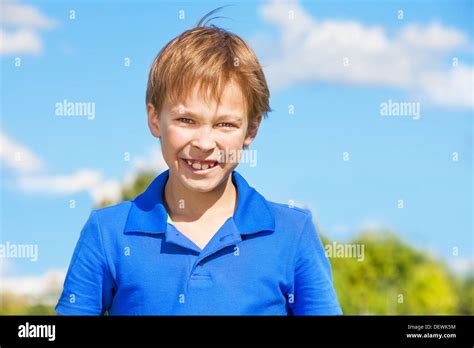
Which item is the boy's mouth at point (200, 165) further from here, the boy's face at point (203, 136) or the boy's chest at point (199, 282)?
the boy's chest at point (199, 282)

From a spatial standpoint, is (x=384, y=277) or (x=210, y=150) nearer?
(x=210, y=150)

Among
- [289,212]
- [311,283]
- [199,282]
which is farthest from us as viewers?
[289,212]

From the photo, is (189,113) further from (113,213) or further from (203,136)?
(113,213)

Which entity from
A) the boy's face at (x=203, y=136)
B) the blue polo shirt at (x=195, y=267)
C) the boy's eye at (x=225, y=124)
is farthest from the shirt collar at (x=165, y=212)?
the boy's eye at (x=225, y=124)

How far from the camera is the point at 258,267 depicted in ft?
9.78

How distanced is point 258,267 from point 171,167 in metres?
0.57

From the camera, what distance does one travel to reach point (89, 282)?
9.84ft

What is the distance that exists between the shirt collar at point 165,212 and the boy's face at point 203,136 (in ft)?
0.49

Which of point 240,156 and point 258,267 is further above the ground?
point 240,156
